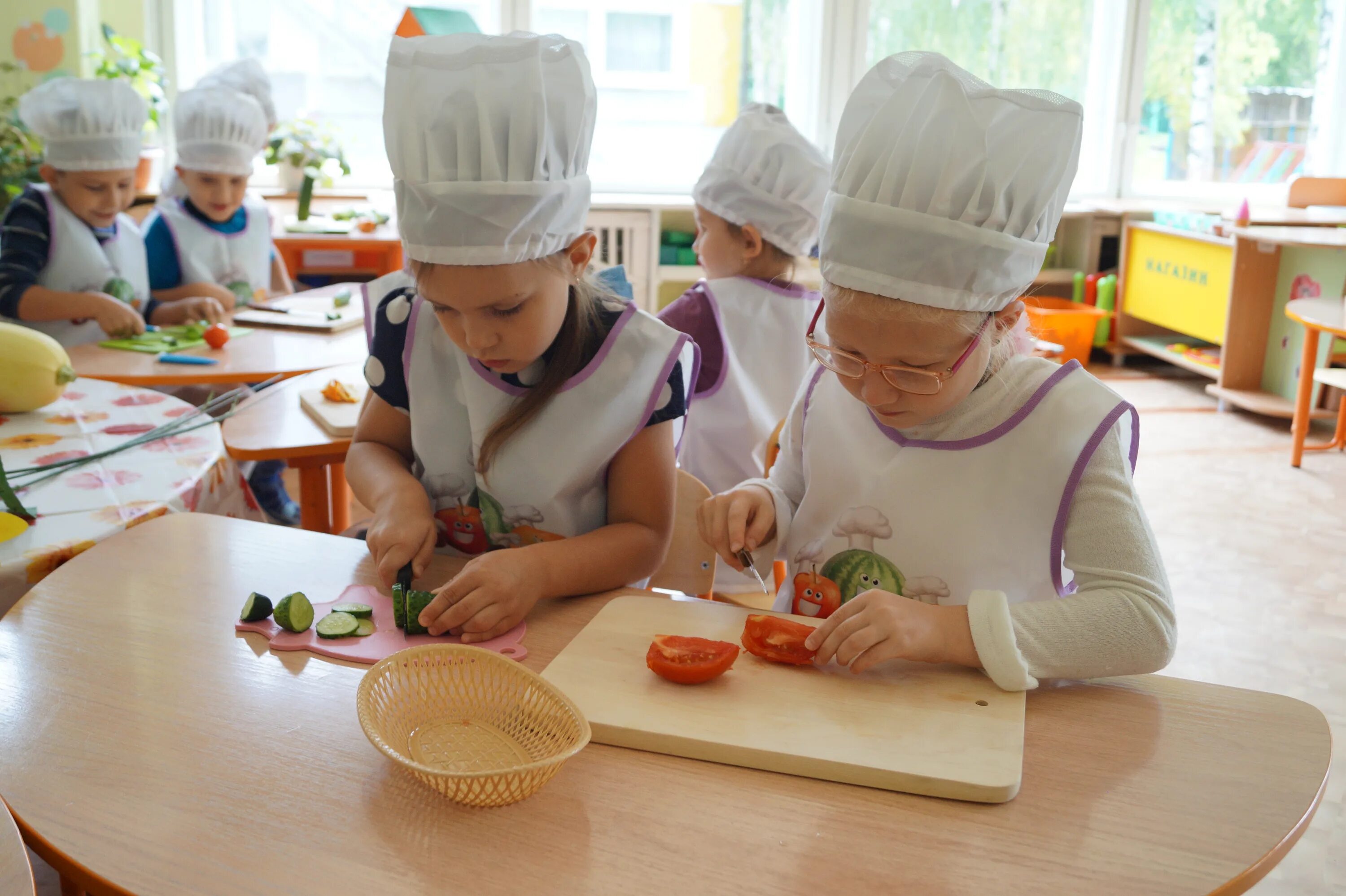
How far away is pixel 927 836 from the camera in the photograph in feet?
2.50

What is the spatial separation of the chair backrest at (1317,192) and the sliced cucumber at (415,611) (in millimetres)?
5493

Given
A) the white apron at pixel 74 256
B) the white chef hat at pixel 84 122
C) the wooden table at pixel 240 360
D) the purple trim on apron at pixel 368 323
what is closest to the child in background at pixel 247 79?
the white chef hat at pixel 84 122

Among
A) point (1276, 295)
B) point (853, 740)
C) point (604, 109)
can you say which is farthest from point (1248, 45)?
point (853, 740)

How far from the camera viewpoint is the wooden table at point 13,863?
64 cm

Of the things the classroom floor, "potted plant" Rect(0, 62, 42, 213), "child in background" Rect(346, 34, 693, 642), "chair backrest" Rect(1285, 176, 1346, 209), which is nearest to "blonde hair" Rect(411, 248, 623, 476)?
"child in background" Rect(346, 34, 693, 642)

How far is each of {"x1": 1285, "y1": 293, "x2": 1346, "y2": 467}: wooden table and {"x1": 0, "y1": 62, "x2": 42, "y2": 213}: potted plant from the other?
451cm

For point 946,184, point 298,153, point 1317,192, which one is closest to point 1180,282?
point 1317,192

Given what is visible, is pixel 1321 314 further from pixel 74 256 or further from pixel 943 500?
pixel 74 256

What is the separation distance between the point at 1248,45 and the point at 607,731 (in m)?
6.07

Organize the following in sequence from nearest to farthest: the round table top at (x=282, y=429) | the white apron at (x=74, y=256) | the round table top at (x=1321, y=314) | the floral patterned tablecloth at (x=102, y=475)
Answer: the floral patterned tablecloth at (x=102, y=475)
the round table top at (x=282, y=429)
the white apron at (x=74, y=256)
the round table top at (x=1321, y=314)

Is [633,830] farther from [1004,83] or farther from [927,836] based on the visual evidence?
[1004,83]

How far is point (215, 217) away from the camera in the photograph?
309 centimetres

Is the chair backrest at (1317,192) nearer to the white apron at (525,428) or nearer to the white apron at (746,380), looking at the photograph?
the white apron at (746,380)

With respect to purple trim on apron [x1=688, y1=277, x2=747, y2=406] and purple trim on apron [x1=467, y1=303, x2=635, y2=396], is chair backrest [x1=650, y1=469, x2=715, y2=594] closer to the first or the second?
purple trim on apron [x1=467, y1=303, x2=635, y2=396]
